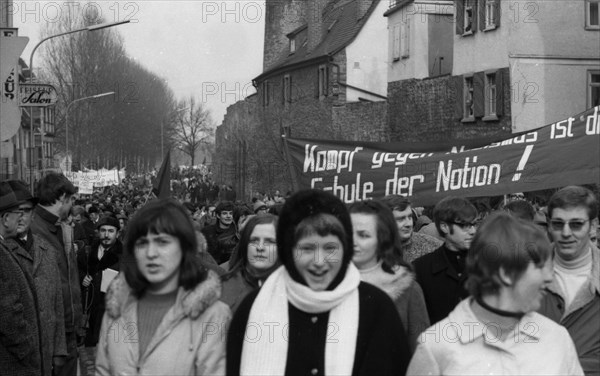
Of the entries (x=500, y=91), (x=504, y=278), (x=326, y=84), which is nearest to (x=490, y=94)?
→ (x=500, y=91)

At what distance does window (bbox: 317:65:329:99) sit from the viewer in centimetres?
5456

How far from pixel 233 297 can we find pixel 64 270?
3043 millimetres

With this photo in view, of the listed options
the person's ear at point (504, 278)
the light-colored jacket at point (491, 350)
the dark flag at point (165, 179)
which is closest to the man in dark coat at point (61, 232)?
the dark flag at point (165, 179)

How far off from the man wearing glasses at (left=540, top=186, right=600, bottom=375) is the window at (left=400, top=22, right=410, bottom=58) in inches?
1490

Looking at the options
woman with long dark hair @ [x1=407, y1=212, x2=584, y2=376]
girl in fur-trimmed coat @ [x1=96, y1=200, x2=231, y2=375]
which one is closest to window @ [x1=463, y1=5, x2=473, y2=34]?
girl in fur-trimmed coat @ [x1=96, y1=200, x2=231, y2=375]

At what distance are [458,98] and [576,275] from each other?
31.8 meters

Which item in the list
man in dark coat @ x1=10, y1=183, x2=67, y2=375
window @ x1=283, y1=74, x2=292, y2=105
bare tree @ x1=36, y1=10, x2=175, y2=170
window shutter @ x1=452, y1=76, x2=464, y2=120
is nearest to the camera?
man in dark coat @ x1=10, y1=183, x2=67, y2=375

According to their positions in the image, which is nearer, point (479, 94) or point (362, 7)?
point (479, 94)

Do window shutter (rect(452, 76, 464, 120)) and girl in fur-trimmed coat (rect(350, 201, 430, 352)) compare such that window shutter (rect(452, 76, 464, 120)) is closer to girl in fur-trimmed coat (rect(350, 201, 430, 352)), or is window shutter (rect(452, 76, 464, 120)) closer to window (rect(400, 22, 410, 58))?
window (rect(400, 22, 410, 58))

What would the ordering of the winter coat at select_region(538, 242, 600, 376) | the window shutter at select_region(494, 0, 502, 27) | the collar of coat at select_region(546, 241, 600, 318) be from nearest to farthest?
1. the winter coat at select_region(538, 242, 600, 376)
2. the collar of coat at select_region(546, 241, 600, 318)
3. the window shutter at select_region(494, 0, 502, 27)

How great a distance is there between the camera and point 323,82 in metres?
55.3

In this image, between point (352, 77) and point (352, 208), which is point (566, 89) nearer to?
point (352, 77)

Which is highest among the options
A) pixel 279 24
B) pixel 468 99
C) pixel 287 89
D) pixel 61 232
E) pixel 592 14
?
pixel 279 24

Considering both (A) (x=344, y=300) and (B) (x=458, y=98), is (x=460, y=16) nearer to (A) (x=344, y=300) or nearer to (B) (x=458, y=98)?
(B) (x=458, y=98)
